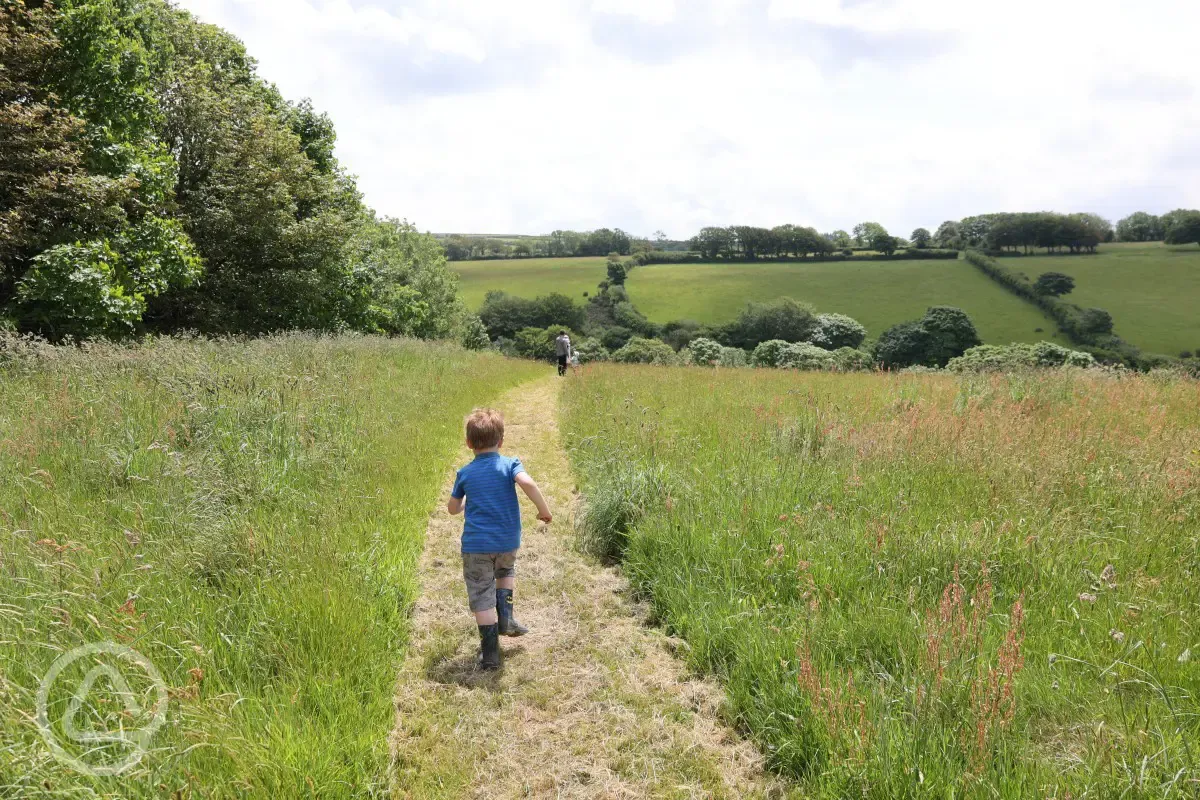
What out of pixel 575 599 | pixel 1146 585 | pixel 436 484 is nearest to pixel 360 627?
pixel 575 599

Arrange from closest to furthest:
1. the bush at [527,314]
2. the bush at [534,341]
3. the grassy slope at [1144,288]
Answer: the grassy slope at [1144,288] < the bush at [534,341] < the bush at [527,314]

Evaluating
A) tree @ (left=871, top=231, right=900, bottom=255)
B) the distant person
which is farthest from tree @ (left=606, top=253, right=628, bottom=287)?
the distant person

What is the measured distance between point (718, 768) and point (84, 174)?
17.5 meters

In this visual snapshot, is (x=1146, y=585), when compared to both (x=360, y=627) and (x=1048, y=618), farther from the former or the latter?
(x=360, y=627)

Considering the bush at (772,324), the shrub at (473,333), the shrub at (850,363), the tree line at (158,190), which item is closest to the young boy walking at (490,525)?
the shrub at (850,363)

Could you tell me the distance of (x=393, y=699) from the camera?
3.52 meters

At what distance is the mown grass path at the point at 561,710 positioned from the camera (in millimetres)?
2984

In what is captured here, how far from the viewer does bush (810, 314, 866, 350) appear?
280ft

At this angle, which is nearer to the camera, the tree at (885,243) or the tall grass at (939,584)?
the tall grass at (939,584)

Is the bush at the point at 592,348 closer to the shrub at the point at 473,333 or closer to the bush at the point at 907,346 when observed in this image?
the shrub at the point at 473,333

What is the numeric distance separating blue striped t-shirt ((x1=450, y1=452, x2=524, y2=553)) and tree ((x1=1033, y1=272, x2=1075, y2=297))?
11098 centimetres

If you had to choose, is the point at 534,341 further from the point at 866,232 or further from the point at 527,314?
the point at 866,232

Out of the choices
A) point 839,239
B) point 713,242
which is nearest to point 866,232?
point 839,239

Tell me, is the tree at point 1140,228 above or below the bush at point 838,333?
above
